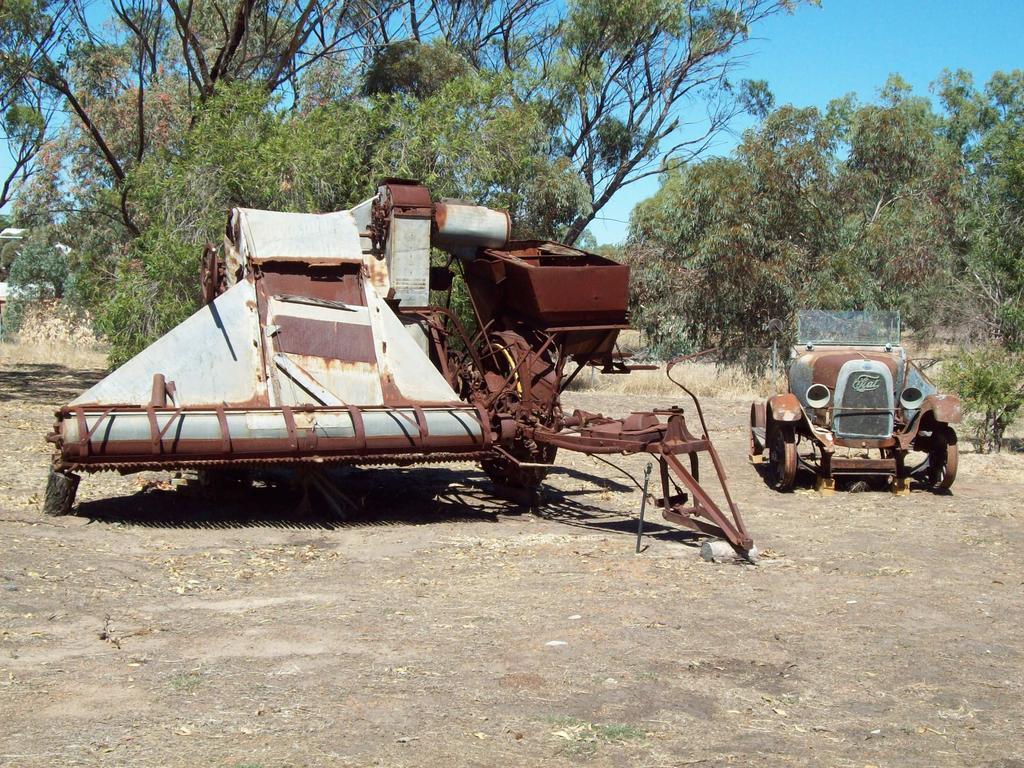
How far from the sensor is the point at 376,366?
31.7ft

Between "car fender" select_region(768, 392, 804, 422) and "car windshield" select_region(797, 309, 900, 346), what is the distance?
1799 millimetres

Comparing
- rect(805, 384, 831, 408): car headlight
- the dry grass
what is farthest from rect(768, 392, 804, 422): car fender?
the dry grass

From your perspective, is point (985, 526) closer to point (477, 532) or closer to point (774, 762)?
point (477, 532)

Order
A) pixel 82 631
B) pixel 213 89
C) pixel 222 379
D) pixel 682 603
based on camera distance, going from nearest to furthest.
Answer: pixel 82 631 → pixel 682 603 → pixel 222 379 → pixel 213 89

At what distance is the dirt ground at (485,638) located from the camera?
184 inches

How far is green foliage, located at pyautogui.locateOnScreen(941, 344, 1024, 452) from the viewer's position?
49.9 feet

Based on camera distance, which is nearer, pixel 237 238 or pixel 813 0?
pixel 237 238

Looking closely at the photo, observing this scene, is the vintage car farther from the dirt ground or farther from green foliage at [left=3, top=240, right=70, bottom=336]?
green foliage at [left=3, top=240, right=70, bottom=336]

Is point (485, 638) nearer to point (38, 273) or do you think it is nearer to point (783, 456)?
point (783, 456)

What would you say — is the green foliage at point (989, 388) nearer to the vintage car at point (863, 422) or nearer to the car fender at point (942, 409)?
the vintage car at point (863, 422)

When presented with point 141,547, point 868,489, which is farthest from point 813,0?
point 141,547

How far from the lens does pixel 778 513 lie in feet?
36.8

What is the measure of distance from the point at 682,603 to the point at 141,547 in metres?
3.88

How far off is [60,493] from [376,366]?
8.75ft
